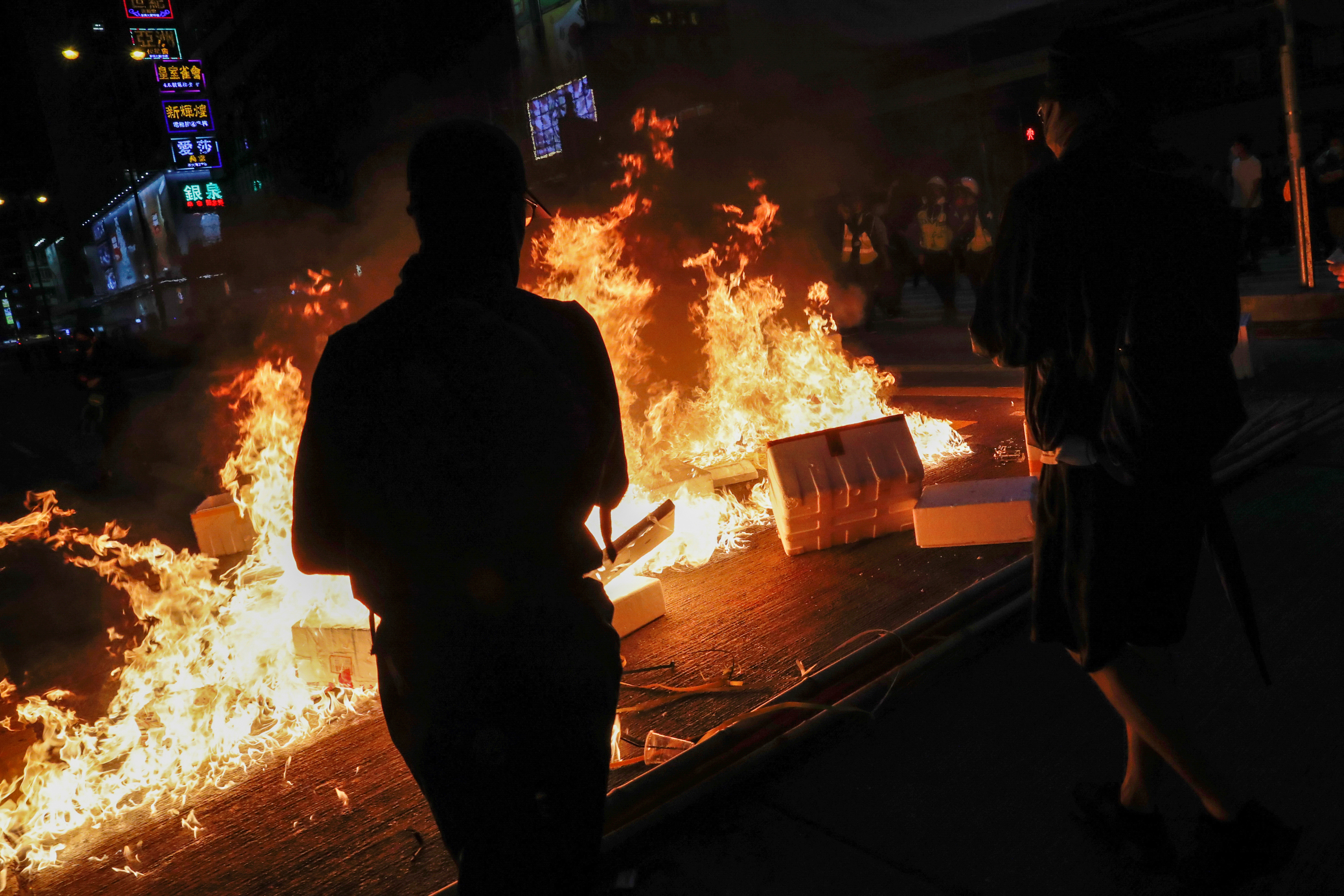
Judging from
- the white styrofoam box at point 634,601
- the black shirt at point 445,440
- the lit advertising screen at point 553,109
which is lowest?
the white styrofoam box at point 634,601

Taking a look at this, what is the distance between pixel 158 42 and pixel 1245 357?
34.4 metres

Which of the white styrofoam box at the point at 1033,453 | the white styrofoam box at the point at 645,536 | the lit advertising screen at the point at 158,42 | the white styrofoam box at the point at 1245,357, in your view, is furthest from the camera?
the lit advertising screen at the point at 158,42

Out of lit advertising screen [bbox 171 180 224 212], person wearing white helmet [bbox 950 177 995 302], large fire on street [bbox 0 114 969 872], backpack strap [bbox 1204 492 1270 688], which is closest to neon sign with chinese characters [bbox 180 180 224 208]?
lit advertising screen [bbox 171 180 224 212]

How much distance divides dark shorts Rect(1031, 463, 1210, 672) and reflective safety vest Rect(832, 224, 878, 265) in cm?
1160

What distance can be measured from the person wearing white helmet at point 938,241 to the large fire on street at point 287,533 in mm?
3602

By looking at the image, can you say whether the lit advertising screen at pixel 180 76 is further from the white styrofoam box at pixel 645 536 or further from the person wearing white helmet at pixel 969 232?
the white styrofoam box at pixel 645 536

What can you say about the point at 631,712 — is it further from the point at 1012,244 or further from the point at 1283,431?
the point at 1283,431

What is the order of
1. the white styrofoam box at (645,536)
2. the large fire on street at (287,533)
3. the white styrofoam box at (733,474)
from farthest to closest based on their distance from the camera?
the white styrofoam box at (733,474) < the white styrofoam box at (645,536) < the large fire on street at (287,533)

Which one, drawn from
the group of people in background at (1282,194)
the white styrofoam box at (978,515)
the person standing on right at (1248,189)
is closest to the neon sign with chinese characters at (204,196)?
A: the group of people in background at (1282,194)

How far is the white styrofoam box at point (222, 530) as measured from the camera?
6.13 metres

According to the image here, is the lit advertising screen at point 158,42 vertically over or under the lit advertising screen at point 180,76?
over

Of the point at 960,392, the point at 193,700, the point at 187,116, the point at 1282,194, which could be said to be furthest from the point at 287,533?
the point at 187,116

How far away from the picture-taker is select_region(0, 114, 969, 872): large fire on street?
3.13 m

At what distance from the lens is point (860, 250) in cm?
1321
